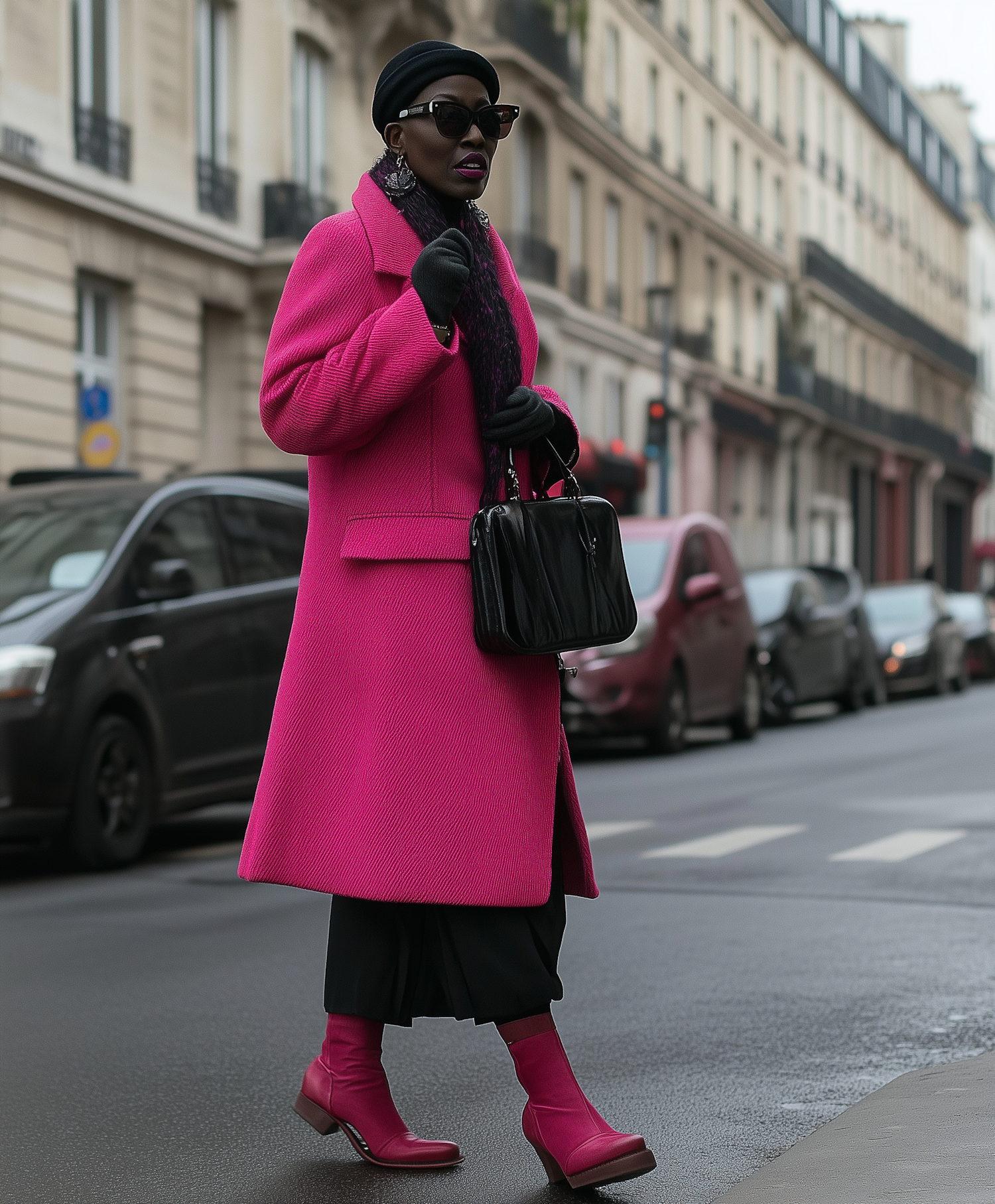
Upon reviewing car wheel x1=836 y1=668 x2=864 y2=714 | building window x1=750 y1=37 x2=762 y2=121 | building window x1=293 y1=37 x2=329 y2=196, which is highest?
building window x1=750 y1=37 x2=762 y2=121

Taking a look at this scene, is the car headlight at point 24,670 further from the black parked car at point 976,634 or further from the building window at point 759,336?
the building window at point 759,336

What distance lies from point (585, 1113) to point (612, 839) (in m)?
5.92

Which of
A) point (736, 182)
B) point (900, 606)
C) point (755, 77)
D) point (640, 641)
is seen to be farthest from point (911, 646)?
point (755, 77)

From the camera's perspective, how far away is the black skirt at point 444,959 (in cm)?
347

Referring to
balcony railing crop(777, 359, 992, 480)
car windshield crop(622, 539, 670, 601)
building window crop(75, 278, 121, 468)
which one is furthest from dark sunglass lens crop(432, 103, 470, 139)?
balcony railing crop(777, 359, 992, 480)

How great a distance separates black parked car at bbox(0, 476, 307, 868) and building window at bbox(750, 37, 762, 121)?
1639 inches

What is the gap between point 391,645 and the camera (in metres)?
3.54

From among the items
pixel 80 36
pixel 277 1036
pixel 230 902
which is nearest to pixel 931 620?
A: pixel 80 36

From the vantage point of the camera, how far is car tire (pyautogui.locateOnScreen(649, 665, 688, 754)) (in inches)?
594

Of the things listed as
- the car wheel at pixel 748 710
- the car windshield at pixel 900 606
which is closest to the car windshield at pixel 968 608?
the car windshield at pixel 900 606

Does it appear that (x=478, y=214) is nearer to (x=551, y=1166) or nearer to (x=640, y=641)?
(x=551, y=1166)

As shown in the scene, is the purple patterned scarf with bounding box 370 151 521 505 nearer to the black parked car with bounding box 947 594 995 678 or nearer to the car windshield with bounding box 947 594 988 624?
the black parked car with bounding box 947 594 995 678

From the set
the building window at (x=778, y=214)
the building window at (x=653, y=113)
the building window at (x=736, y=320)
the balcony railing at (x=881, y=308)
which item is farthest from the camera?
the balcony railing at (x=881, y=308)

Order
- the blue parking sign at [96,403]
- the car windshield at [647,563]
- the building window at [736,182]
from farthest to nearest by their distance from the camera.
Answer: the building window at [736,182], the blue parking sign at [96,403], the car windshield at [647,563]
